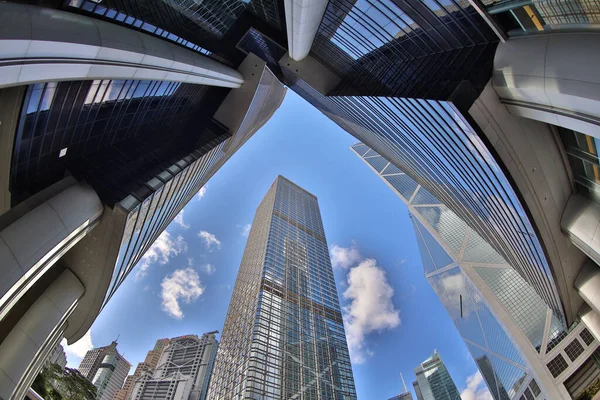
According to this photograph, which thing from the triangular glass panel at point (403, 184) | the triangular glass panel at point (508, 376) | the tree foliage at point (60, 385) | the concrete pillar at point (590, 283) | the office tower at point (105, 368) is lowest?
the tree foliage at point (60, 385)

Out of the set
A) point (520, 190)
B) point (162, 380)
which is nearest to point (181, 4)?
point (520, 190)

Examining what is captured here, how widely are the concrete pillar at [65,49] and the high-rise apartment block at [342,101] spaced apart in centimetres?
7

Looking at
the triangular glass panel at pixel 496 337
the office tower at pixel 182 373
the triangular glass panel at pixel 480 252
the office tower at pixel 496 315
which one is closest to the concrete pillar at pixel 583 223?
the office tower at pixel 496 315

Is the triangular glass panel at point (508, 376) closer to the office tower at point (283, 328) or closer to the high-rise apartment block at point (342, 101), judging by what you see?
the high-rise apartment block at point (342, 101)

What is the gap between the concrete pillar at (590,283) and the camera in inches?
960

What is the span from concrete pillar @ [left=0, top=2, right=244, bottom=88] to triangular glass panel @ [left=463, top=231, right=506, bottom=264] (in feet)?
195

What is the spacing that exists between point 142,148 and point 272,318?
120 ft

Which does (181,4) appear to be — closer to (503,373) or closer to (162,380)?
(503,373)

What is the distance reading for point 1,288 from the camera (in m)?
11.1

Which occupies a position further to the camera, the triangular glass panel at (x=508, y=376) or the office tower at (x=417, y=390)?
the office tower at (x=417, y=390)

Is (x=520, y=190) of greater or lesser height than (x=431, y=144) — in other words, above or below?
below

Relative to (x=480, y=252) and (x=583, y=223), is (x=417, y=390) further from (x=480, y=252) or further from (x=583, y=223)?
(x=583, y=223)

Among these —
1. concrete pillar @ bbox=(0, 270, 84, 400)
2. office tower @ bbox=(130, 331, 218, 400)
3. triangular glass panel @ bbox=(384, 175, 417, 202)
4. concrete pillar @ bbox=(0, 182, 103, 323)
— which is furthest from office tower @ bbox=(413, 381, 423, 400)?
concrete pillar @ bbox=(0, 182, 103, 323)

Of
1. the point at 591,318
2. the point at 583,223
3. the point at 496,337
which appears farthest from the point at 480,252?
the point at 583,223
